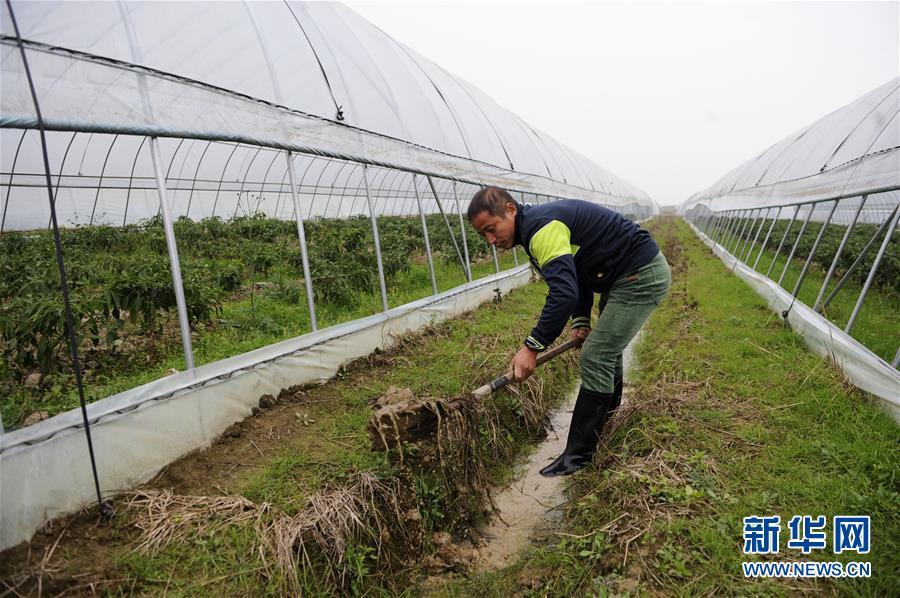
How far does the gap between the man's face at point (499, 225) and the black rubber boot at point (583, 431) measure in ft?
3.80

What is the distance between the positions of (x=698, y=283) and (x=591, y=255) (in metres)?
8.00

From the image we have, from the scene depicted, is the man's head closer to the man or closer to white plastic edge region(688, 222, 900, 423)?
the man

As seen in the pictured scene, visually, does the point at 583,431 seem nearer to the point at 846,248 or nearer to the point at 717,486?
the point at 717,486

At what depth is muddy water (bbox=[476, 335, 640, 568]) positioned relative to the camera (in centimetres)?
289

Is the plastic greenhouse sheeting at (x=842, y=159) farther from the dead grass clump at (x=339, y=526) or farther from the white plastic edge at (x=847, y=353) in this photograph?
the dead grass clump at (x=339, y=526)

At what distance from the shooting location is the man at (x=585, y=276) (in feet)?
8.84

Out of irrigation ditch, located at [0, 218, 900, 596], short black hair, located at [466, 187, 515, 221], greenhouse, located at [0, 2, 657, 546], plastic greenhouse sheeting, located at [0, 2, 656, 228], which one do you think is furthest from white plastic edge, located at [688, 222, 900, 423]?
plastic greenhouse sheeting, located at [0, 2, 656, 228]

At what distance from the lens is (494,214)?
2.74 m

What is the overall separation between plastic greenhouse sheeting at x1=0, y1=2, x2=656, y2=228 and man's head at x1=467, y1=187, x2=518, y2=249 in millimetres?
2228

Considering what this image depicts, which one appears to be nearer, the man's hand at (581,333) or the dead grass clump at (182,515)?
the dead grass clump at (182,515)

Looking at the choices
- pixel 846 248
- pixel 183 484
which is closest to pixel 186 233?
pixel 183 484

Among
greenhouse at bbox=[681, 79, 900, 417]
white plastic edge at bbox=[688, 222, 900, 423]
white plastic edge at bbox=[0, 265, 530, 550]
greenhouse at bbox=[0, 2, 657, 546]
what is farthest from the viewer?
greenhouse at bbox=[681, 79, 900, 417]

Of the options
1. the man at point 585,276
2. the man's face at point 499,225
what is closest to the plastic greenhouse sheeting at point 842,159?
the man at point 585,276

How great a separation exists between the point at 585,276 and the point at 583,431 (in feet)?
3.49
